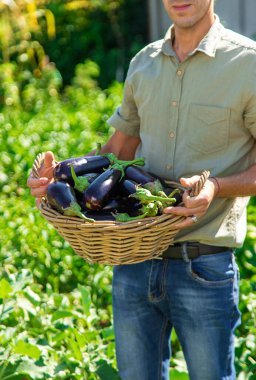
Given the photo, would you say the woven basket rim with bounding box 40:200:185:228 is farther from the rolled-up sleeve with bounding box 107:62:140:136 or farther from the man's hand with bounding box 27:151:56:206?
the rolled-up sleeve with bounding box 107:62:140:136

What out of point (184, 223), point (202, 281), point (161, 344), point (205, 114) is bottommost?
point (161, 344)

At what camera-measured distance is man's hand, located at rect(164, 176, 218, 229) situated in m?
2.77

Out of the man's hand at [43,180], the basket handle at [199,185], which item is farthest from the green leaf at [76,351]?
the basket handle at [199,185]

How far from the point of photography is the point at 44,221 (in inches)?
195

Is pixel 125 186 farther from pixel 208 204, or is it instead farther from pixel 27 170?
pixel 27 170

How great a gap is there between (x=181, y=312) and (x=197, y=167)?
0.52 meters

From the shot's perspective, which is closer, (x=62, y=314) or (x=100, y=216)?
(x=100, y=216)

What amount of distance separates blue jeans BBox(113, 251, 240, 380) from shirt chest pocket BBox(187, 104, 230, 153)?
394 mm

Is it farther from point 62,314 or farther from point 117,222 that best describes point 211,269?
point 62,314

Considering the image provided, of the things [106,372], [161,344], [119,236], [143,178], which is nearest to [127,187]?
[143,178]

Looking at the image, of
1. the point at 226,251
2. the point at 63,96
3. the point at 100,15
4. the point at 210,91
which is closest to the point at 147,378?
the point at 226,251

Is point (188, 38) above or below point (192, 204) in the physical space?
above

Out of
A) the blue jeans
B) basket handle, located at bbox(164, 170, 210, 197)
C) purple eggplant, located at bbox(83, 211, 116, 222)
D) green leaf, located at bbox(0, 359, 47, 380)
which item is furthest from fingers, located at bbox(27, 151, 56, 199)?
green leaf, located at bbox(0, 359, 47, 380)

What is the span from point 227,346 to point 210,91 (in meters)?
0.91
